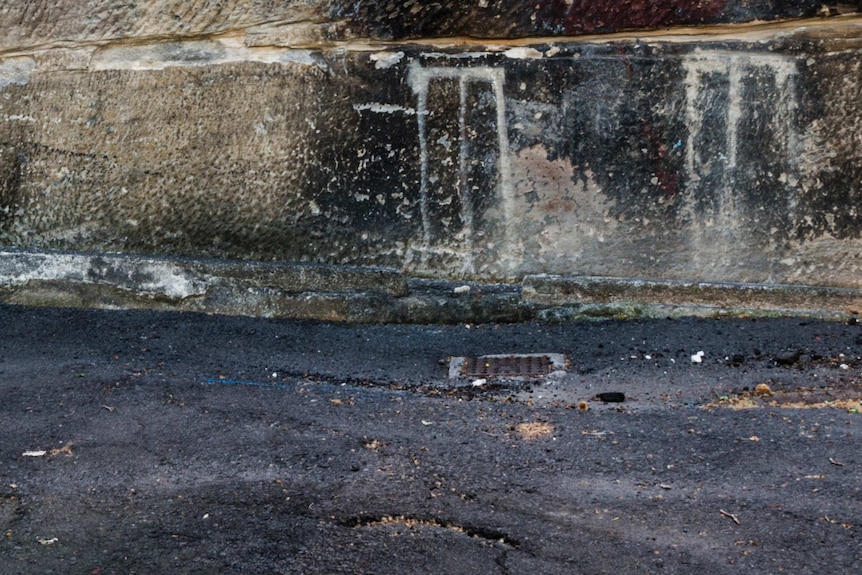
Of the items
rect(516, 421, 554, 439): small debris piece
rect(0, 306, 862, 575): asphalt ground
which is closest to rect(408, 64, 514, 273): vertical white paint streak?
rect(0, 306, 862, 575): asphalt ground

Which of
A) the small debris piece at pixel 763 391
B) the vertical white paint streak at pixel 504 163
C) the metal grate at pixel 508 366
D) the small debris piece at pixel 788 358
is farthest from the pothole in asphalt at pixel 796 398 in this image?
the vertical white paint streak at pixel 504 163

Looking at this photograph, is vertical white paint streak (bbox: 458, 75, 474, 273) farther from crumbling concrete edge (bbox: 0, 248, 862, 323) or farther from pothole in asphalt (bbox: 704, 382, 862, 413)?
pothole in asphalt (bbox: 704, 382, 862, 413)

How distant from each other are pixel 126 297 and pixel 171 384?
1.16m

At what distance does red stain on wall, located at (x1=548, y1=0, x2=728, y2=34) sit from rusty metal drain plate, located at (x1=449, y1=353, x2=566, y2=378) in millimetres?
1608

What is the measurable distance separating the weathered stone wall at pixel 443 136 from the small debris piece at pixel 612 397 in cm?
99

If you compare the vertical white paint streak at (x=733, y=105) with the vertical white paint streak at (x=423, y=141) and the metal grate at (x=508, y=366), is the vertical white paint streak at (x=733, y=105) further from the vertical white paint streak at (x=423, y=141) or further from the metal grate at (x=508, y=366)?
the vertical white paint streak at (x=423, y=141)

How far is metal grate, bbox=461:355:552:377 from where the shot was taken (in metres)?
4.36

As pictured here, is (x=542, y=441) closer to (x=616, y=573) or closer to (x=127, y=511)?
(x=616, y=573)

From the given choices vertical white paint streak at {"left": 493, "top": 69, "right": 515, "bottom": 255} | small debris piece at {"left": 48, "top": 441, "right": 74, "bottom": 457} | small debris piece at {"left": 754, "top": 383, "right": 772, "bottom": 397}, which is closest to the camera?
small debris piece at {"left": 48, "top": 441, "right": 74, "bottom": 457}

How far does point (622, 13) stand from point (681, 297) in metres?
1.40

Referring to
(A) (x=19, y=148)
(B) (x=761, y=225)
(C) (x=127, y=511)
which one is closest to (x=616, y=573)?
(C) (x=127, y=511)

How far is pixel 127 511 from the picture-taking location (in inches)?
121

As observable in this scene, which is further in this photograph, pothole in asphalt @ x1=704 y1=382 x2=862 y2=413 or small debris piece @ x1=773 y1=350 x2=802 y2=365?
small debris piece @ x1=773 y1=350 x2=802 y2=365

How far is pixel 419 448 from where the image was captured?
3.50 m
